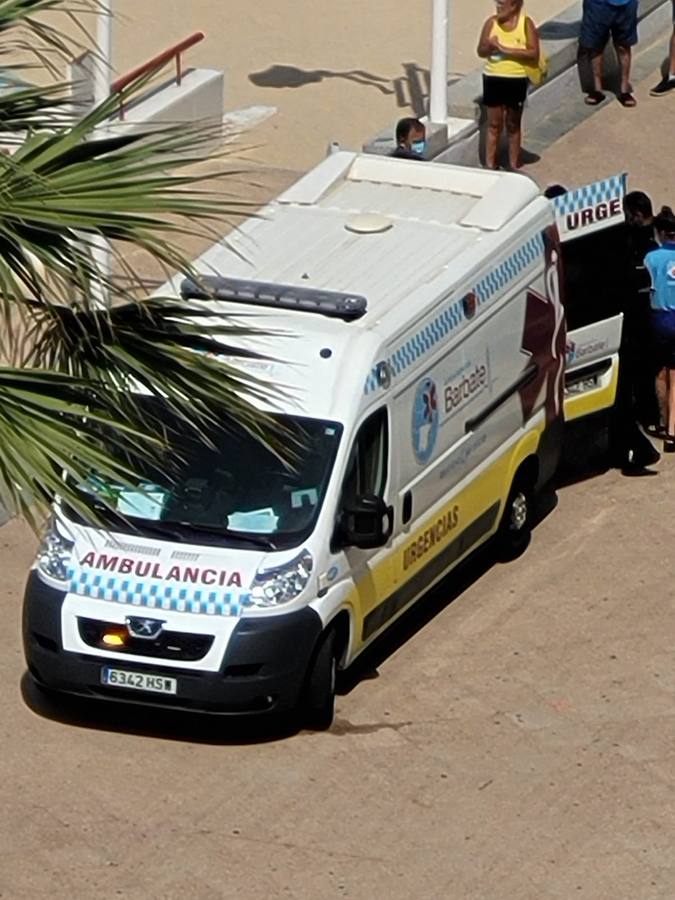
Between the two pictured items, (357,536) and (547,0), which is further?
(547,0)

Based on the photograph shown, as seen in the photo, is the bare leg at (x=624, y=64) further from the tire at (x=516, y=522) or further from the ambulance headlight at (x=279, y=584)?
the ambulance headlight at (x=279, y=584)

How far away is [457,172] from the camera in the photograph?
1463cm

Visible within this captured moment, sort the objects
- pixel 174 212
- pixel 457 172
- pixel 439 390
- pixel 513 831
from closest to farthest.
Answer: pixel 174 212 < pixel 513 831 < pixel 439 390 < pixel 457 172

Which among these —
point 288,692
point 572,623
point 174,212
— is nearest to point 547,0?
point 572,623

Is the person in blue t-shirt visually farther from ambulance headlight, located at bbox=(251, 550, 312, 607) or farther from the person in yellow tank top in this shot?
ambulance headlight, located at bbox=(251, 550, 312, 607)

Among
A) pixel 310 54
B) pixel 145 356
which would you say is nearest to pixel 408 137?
pixel 310 54

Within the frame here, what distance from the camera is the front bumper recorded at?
39.1 feet

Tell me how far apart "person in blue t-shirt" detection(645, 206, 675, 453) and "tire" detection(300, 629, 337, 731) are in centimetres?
438

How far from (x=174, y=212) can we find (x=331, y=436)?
4.51 metres

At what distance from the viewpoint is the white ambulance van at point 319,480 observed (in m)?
12.0

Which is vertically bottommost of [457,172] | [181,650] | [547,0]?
[547,0]

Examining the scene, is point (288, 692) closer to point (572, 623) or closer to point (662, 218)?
point (572, 623)

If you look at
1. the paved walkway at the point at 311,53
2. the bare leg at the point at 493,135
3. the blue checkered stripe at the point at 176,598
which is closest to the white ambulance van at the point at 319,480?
the blue checkered stripe at the point at 176,598

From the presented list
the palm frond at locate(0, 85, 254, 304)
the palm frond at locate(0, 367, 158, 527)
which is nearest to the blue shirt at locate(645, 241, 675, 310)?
the palm frond at locate(0, 85, 254, 304)
